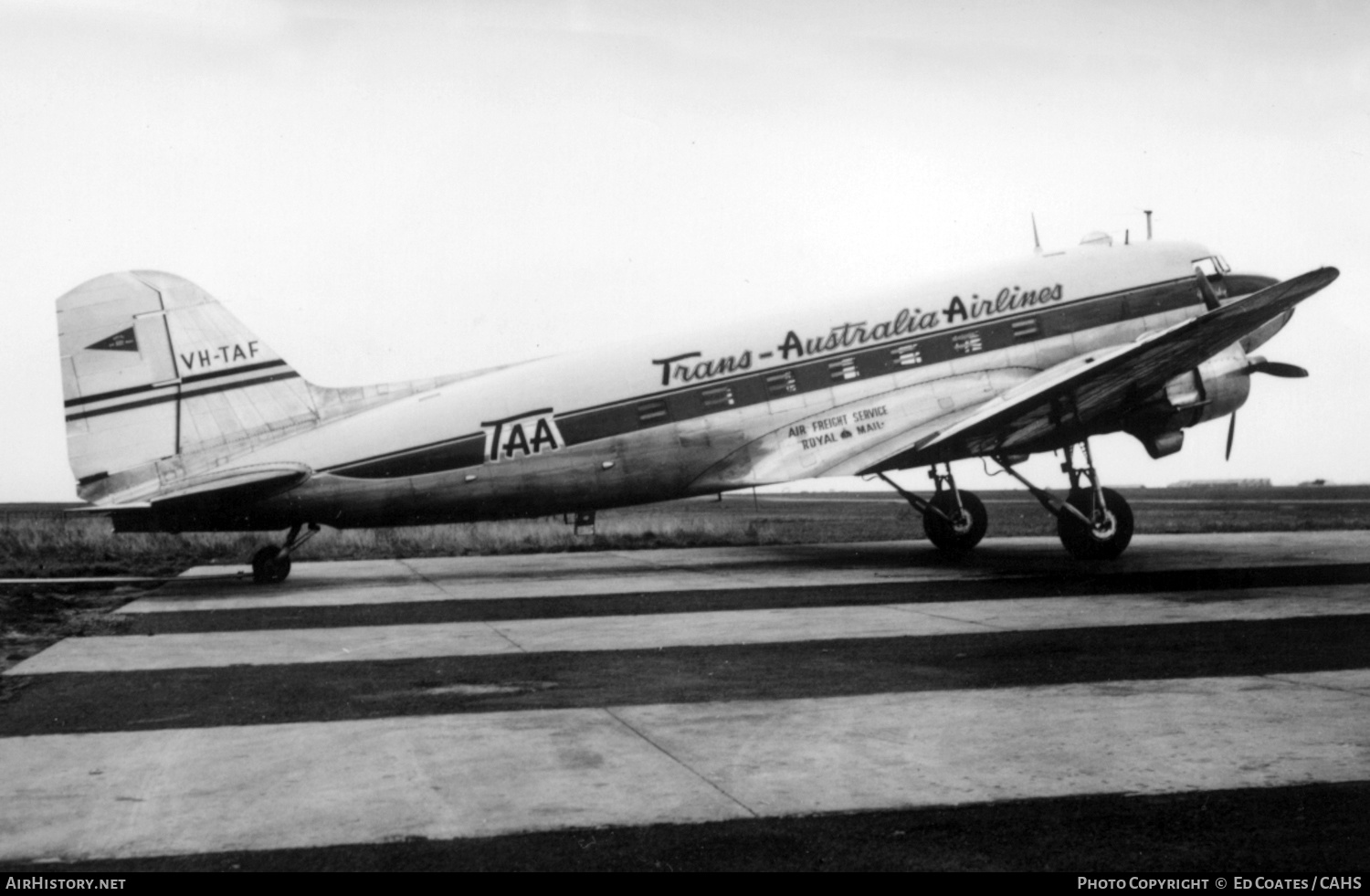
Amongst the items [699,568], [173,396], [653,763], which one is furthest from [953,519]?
[653,763]

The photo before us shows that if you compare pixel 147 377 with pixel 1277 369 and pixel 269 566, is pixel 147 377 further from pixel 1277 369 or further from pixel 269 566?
pixel 1277 369

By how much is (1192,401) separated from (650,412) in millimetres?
8251

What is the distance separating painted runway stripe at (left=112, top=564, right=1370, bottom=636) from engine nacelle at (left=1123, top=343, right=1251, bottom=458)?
2.94m

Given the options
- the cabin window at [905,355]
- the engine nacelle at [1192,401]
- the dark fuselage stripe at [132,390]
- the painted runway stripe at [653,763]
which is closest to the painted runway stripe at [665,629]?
the painted runway stripe at [653,763]

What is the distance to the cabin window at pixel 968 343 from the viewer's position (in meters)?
18.2

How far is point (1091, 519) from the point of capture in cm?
1731

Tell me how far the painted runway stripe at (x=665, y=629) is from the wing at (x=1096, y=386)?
12.6ft

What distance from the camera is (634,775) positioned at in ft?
19.6

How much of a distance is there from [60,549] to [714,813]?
2295cm

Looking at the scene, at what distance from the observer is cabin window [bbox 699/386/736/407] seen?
1773cm

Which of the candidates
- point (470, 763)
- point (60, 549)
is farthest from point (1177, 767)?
point (60, 549)

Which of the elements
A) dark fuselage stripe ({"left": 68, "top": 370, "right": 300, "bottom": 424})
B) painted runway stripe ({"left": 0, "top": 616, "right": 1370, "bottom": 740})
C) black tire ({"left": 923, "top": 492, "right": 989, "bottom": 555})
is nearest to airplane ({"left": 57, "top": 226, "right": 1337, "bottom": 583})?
dark fuselage stripe ({"left": 68, "top": 370, "right": 300, "bottom": 424})

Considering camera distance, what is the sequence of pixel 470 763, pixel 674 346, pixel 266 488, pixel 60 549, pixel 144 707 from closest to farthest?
1. pixel 470 763
2. pixel 144 707
3. pixel 266 488
4. pixel 674 346
5. pixel 60 549

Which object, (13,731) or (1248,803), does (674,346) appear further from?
(1248,803)
